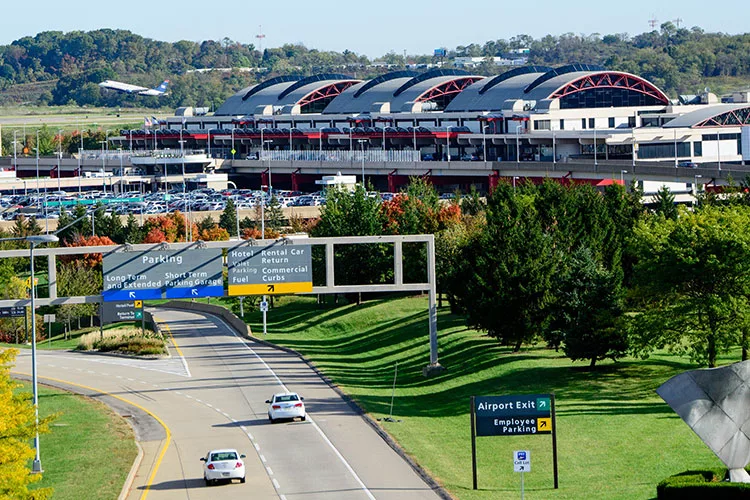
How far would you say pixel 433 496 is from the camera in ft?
128

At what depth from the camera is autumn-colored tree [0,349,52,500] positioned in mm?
34656

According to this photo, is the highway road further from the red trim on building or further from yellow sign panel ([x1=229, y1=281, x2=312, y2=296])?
the red trim on building

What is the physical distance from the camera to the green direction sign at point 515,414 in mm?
40719

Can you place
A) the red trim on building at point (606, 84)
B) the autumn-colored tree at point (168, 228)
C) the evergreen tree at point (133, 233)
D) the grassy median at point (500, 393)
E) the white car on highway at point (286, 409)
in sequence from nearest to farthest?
the grassy median at point (500, 393) < the white car on highway at point (286, 409) < the evergreen tree at point (133, 233) < the autumn-colored tree at point (168, 228) < the red trim on building at point (606, 84)

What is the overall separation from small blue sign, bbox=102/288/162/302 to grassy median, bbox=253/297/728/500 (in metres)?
10.1

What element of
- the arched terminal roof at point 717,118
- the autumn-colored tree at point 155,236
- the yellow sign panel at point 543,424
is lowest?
the yellow sign panel at point 543,424

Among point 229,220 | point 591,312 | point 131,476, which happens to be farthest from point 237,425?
point 229,220

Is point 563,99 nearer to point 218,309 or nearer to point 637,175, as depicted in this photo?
point 637,175

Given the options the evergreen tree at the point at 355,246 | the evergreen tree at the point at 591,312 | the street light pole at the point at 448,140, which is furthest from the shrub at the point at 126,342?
the street light pole at the point at 448,140

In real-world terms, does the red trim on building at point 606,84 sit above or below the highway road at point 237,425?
above

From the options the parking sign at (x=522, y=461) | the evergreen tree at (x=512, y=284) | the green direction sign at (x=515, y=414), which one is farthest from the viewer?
the evergreen tree at (x=512, y=284)

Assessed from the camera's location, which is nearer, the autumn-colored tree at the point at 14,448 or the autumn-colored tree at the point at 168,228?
the autumn-colored tree at the point at 14,448

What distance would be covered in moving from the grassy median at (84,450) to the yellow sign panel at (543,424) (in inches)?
532

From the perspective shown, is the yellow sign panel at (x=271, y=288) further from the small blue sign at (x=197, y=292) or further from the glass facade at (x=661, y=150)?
the glass facade at (x=661, y=150)
